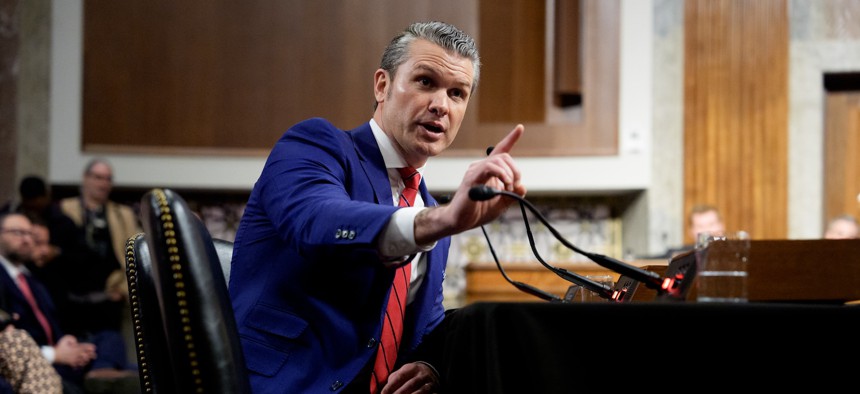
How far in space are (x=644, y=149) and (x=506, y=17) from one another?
4.34 ft

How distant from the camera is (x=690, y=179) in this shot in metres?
7.41

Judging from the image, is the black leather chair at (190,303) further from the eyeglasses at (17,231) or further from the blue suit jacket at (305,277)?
the eyeglasses at (17,231)

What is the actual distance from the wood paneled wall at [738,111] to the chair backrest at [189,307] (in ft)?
20.0

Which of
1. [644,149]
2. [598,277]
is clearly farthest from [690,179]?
[598,277]

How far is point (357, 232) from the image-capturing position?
1.73m

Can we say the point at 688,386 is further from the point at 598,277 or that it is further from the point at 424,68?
the point at 424,68

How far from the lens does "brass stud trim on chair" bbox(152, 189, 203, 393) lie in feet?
5.32

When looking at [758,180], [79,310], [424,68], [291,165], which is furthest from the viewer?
[758,180]

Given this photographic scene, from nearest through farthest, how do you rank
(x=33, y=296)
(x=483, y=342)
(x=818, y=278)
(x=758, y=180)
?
(x=483, y=342) < (x=818, y=278) < (x=33, y=296) < (x=758, y=180)

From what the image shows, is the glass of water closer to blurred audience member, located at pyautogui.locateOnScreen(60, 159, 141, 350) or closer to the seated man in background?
the seated man in background

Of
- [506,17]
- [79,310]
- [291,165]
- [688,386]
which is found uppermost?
[506,17]

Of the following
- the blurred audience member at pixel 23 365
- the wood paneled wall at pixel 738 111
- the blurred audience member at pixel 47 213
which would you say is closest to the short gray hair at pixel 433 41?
the blurred audience member at pixel 23 365

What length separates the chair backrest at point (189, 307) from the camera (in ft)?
5.33

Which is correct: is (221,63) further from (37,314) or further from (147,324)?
(147,324)
